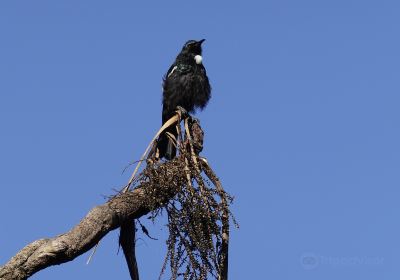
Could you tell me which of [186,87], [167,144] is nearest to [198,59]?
[186,87]

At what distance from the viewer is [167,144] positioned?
5500 mm

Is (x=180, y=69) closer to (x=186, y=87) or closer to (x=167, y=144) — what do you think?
(x=186, y=87)

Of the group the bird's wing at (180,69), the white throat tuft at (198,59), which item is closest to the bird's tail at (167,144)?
the bird's wing at (180,69)

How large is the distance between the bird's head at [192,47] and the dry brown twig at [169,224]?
3143 mm

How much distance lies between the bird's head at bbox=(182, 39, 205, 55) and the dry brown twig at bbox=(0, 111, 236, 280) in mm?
3143

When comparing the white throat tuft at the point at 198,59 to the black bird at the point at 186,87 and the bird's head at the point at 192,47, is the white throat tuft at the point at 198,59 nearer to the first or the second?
the black bird at the point at 186,87

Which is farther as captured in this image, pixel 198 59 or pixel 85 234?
pixel 198 59

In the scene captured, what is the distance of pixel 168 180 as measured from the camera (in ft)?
15.5

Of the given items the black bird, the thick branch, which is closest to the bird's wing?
the black bird

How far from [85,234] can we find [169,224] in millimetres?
507

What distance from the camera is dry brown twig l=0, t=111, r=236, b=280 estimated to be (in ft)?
13.2

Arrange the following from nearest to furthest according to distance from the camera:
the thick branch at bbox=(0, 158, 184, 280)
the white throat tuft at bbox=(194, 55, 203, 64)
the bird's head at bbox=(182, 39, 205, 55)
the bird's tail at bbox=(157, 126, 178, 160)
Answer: the thick branch at bbox=(0, 158, 184, 280) < the bird's tail at bbox=(157, 126, 178, 160) < the white throat tuft at bbox=(194, 55, 203, 64) < the bird's head at bbox=(182, 39, 205, 55)

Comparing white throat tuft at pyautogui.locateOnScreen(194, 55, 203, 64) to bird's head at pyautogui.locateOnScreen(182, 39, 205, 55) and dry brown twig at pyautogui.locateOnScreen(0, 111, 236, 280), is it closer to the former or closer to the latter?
bird's head at pyautogui.locateOnScreen(182, 39, 205, 55)

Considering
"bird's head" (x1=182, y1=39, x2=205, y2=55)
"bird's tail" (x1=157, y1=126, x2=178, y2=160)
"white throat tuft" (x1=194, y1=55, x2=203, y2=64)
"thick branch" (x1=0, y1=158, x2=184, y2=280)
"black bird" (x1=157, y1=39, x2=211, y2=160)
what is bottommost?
"thick branch" (x1=0, y1=158, x2=184, y2=280)
